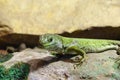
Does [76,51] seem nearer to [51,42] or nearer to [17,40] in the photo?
[51,42]

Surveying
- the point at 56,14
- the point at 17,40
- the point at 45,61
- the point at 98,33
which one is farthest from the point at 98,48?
the point at 17,40

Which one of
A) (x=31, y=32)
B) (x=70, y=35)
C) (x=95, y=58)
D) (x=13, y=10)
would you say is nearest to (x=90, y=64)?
(x=95, y=58)

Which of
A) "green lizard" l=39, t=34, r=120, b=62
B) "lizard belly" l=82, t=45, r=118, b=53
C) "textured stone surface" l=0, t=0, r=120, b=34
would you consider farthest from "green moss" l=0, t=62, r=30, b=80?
"textured stone surface" l=0, t=0, r=120, b=34

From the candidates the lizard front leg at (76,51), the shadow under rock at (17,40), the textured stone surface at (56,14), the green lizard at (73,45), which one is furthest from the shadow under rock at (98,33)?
the lizard front leg at (76,51)

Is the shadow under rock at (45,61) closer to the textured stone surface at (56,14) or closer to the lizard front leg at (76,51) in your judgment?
the lizard front leg at (76,51)

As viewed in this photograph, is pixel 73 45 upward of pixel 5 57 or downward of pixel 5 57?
upward
